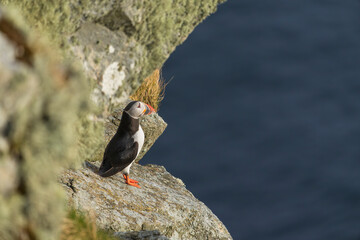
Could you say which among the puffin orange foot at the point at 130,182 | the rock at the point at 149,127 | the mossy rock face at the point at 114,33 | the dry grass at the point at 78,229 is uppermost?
the rock at the point at 149,127

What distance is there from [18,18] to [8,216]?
1.34m

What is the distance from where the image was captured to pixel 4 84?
3.80 meters

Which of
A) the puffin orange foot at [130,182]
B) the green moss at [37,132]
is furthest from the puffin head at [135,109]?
the green moss at [37,132]

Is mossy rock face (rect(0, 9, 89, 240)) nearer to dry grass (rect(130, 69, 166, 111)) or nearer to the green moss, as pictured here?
the green moss

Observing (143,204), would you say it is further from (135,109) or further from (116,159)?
(135,109)

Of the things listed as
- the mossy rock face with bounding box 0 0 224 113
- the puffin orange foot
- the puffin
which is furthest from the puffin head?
the mossy rock face with bounding box 0 0 224 113

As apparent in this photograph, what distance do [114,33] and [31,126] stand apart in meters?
2.98

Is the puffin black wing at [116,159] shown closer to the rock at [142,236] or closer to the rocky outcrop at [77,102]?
the rocky outcrop at [77,102]

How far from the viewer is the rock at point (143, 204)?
9797 millimetres

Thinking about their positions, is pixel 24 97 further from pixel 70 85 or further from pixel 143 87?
pixel 143 87

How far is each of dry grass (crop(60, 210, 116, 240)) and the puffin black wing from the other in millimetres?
3771

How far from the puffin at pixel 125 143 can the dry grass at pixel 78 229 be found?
380 centimetres

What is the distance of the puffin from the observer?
11.2 metres

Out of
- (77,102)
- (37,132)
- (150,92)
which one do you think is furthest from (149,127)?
(37,132)
